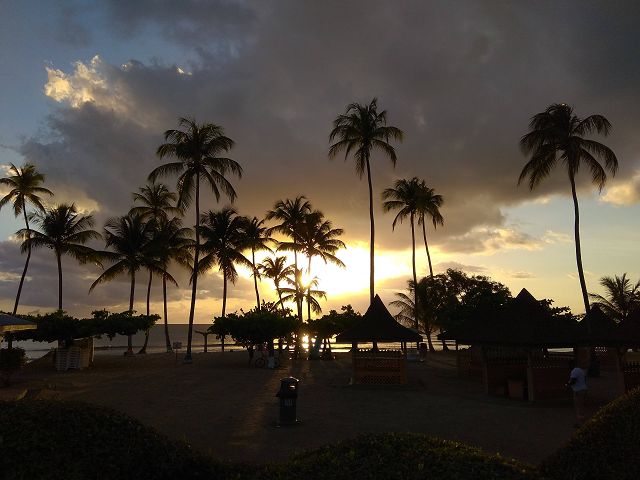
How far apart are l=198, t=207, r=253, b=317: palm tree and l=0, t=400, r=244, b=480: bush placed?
39744 millimetres

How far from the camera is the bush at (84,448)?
519 cm

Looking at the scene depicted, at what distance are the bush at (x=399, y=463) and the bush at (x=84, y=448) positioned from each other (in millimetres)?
1315

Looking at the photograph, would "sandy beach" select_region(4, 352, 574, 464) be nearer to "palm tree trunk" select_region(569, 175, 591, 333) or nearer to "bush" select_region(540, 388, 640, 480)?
"bush" select_region(540, 388, 640, 480)

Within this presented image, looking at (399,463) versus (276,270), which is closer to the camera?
(399,463)

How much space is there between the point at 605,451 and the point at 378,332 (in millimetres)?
17769

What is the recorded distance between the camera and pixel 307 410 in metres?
15.9

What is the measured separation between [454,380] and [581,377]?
11.7m

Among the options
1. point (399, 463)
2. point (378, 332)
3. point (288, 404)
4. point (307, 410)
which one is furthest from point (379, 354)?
point (399, 463)

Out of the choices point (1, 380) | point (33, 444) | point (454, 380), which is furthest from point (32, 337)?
point (33, 444)

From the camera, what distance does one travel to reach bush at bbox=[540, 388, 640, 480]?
593 centimetres

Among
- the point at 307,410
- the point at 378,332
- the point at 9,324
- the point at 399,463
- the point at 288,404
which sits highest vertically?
the point at 9,324

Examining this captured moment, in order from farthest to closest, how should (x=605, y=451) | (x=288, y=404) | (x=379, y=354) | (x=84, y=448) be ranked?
(x=379, y=354) < (x=288, y=404) < (x=605, y=451) < (x=84, y=448)

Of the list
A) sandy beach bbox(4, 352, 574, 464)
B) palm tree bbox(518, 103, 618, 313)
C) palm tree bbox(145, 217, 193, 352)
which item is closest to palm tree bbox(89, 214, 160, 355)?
palm tree bbox(145, 217, 193, 352)

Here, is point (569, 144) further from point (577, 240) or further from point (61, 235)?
point (61, 235)
